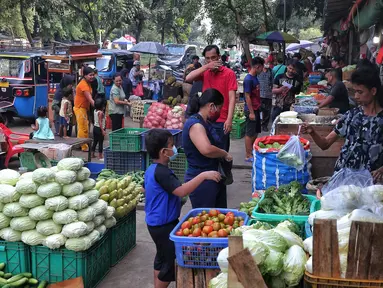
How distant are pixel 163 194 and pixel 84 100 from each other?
720cm

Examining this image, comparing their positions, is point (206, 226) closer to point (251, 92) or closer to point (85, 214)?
point (85, 214)

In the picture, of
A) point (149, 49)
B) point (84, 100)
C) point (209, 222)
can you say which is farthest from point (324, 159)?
point (149, 49)

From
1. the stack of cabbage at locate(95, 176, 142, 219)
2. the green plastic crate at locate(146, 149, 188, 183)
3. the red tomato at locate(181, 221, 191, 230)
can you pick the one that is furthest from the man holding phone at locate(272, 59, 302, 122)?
the red tomato at locate(181, 221, 191, 230)

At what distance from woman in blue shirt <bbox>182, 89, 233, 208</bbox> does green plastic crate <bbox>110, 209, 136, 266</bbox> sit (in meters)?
1.11

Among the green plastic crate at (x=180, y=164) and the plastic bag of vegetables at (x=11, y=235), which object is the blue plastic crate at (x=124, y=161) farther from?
the plastic bag of vegetables at (x=11, y=235)

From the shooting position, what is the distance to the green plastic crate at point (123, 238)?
5512 mm

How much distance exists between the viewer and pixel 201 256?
3648mm

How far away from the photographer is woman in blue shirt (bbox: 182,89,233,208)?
4.65 metres

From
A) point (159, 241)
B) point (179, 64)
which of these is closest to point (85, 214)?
point (159, 241)

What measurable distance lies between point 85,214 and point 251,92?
567 cm

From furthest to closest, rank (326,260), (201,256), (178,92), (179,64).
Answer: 1. (179,64)
2. (178,92)
3. (201,256)
4. (326,260)

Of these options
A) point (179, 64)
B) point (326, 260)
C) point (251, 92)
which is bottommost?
point (326, 260)

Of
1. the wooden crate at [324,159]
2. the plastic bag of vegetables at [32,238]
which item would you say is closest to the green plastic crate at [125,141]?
the wooden crate at [324,159]

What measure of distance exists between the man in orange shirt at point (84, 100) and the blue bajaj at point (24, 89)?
3.94 metres
